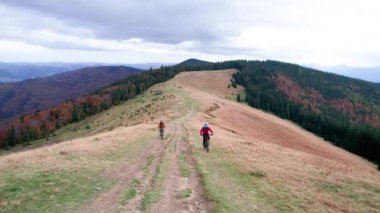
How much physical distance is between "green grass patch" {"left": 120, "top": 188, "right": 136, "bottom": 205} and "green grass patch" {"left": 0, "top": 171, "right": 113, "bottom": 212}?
5.13 feet

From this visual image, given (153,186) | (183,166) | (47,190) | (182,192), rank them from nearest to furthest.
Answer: (47,190), (182,192), (153,186), (183,166)

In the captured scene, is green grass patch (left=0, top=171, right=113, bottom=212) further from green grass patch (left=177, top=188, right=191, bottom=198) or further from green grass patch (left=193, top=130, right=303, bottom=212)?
green grass patch (left=193, top=130, right=303, bottom=212)

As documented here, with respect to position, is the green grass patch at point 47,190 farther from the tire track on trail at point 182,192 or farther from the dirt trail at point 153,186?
the tire track on trail at point 182,192

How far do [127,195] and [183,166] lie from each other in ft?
25.3

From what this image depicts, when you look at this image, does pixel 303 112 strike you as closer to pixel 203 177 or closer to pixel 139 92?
pixel 139 92

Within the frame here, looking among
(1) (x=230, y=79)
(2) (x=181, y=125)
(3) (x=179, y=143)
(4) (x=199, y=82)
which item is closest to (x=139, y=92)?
(4) (x=199, y=82)

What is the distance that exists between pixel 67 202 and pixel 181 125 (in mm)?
34469

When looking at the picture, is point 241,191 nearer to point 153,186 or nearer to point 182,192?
point 182,192

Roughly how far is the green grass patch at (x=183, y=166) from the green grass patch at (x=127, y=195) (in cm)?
477

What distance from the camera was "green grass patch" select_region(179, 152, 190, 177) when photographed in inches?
886

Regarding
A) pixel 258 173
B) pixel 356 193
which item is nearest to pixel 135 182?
pixel 258 173

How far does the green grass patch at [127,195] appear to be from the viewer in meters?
16.4

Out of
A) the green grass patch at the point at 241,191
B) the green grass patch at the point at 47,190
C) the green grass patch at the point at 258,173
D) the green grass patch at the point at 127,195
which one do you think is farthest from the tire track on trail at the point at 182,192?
the green grass patch at the point at 258,173

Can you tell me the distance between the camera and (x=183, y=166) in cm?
2453
